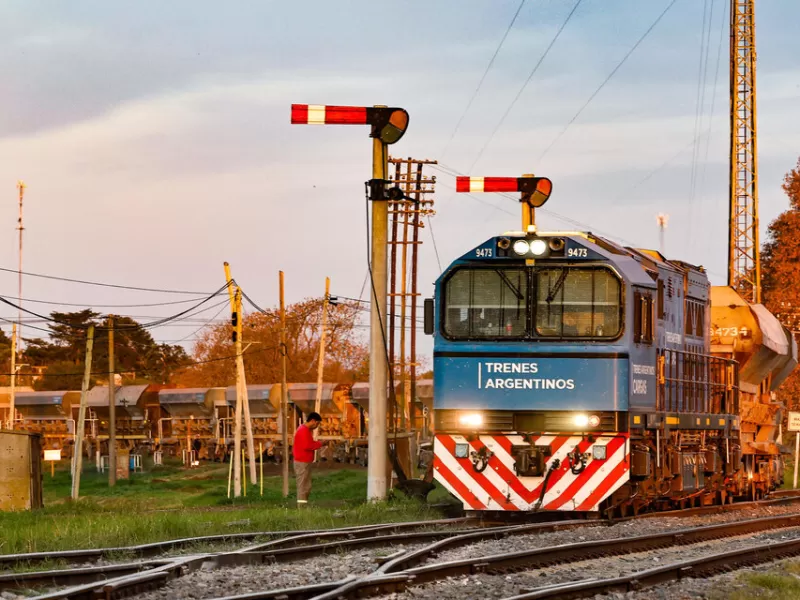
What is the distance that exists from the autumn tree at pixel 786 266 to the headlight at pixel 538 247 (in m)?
46.4

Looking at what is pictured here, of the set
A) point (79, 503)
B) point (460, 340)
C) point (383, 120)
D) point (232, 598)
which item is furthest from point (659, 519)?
point (79, 503)

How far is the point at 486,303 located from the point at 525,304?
566 millimetres

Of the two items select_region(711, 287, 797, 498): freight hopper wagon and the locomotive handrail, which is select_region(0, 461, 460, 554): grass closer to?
the locomotive handrail

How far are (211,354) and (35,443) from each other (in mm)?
72399

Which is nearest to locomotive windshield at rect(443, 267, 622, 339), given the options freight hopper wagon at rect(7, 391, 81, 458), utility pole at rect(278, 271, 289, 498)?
utility pole at rect(278, 271, 289, 498)

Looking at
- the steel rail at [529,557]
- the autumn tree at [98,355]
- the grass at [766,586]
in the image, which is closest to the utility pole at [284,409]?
the steel rail at [529,557]

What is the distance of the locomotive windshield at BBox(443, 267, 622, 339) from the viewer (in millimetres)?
18031

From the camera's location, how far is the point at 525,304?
18.2 meters

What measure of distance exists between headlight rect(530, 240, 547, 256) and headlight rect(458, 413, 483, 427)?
2.46 m

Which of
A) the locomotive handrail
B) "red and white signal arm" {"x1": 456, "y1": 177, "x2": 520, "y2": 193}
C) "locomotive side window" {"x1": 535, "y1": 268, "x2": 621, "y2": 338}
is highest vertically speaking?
"red and white signal arm" {"x1": 456, "y1": 177, "x2": 520, "y2": 193}

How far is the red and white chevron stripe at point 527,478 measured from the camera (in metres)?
17.9

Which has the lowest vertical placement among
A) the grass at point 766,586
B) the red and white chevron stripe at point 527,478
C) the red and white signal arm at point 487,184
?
the grass at point 766,586

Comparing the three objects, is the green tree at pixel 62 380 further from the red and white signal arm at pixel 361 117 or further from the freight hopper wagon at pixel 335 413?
the red and white signal arm at pixel 361 117

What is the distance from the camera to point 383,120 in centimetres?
2202
